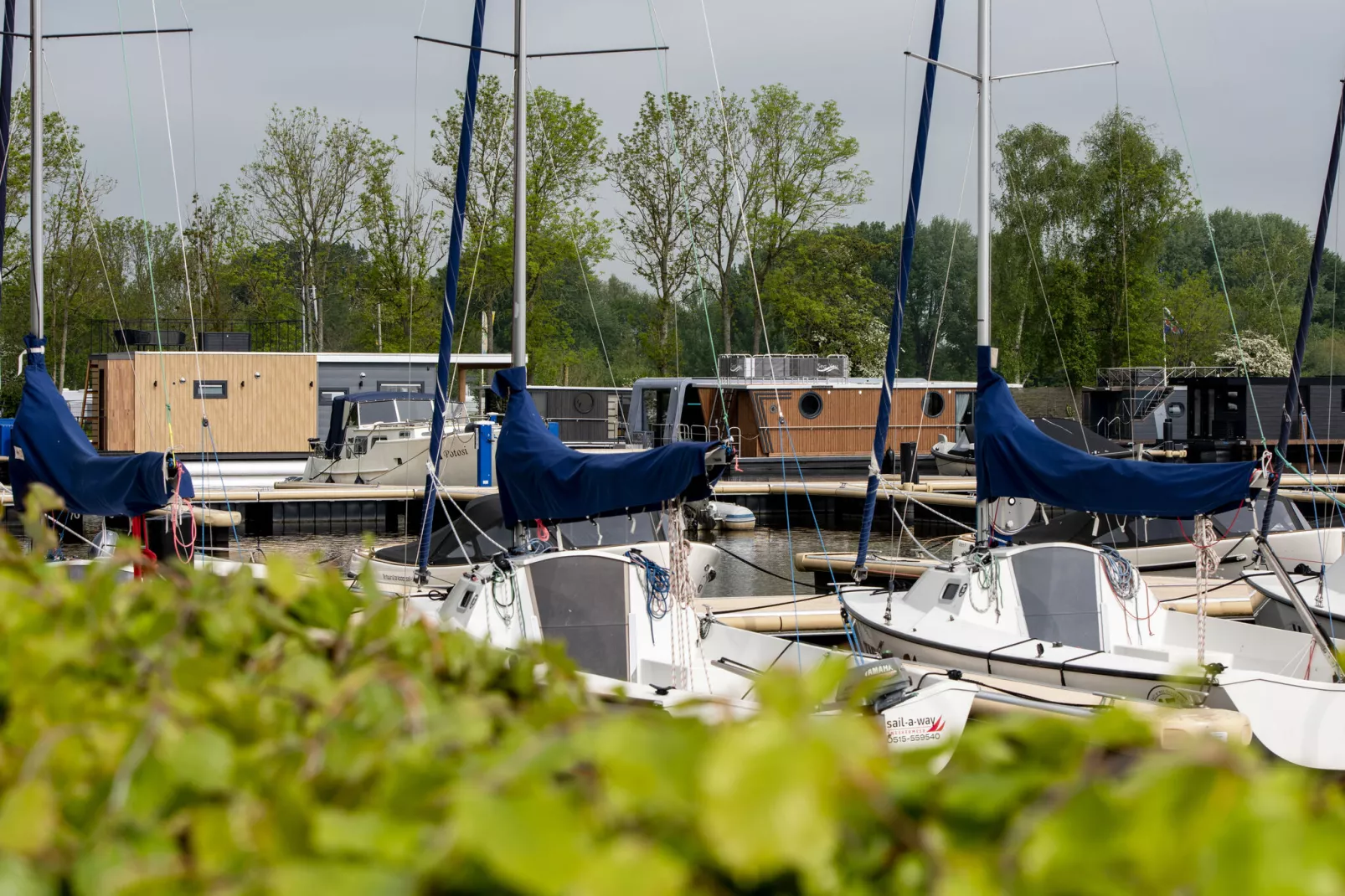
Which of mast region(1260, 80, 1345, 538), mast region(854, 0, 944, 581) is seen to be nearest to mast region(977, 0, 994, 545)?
mast region(854, 0, 944, 581)

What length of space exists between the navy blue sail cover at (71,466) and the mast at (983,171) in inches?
323

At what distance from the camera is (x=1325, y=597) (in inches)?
452

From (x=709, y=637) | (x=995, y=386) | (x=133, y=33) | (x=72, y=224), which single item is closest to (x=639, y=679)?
(x=709, y=637)

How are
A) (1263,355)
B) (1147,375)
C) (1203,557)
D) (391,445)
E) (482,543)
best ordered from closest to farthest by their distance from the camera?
(1203,557), (482,543), (391,445), (1147,375), (1263,355)

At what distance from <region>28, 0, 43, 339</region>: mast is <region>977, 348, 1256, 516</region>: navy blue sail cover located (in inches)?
400

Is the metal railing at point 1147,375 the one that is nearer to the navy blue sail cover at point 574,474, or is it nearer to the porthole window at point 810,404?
the porthole window at point 810,404

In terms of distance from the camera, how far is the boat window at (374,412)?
3019 centimetres

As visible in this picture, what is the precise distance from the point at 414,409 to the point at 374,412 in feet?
3.48

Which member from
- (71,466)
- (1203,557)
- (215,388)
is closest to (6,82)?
(71,466)

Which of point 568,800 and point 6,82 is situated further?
point 6,82

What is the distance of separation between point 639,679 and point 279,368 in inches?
1060

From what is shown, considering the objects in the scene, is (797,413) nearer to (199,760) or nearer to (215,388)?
(215,388)

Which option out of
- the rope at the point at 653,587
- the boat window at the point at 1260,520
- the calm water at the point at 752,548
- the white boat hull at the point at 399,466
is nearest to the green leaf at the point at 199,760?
the rope at the point at 653,587

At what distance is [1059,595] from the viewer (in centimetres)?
1045
